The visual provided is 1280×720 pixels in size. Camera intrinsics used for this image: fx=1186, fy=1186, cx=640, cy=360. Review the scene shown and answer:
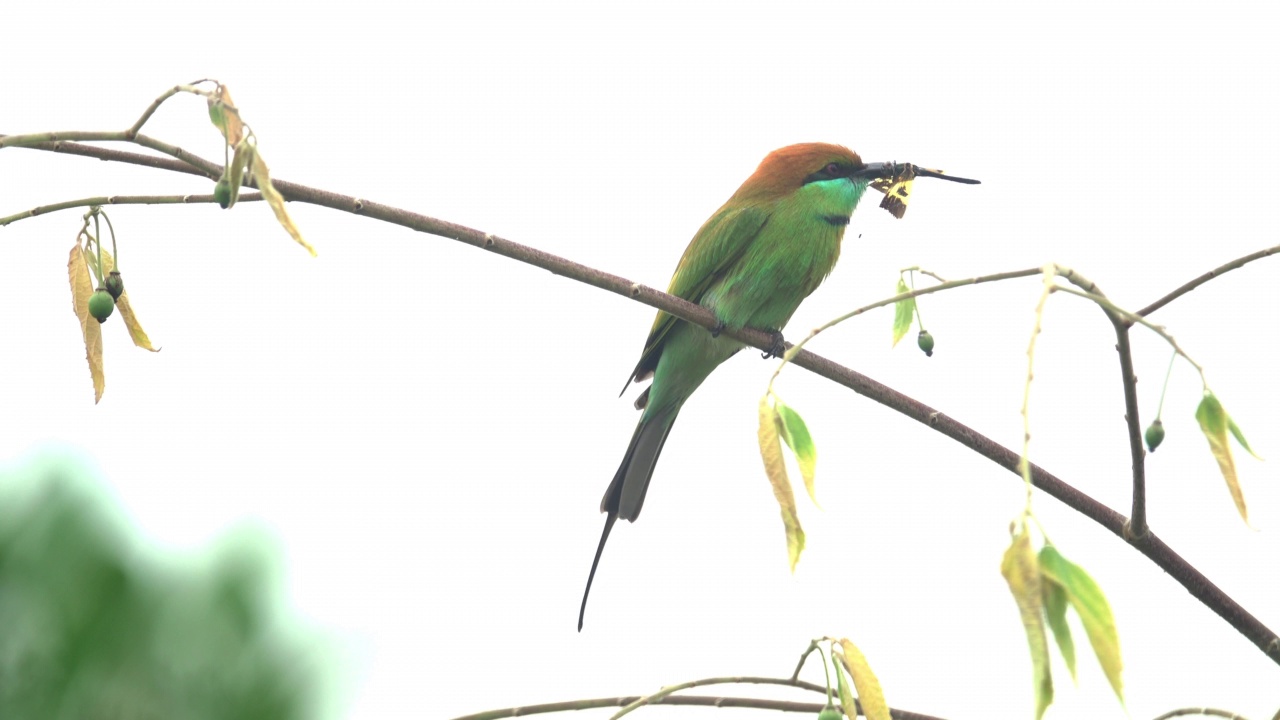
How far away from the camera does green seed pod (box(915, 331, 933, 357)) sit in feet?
5.92

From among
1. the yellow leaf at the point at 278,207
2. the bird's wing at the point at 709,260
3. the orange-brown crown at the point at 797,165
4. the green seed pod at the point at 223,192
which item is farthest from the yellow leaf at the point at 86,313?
the orange-brown crown at the point at 797,165

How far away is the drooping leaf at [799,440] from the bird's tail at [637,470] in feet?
5.04

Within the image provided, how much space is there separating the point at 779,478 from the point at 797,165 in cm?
269

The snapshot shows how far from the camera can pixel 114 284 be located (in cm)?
158

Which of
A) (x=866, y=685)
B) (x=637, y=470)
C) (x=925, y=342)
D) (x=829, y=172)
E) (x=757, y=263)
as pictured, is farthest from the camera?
(x=829, y=172)

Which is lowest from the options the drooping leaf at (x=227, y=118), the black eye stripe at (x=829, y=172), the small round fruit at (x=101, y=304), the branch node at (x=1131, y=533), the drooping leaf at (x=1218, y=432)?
the branch node at (x=1131, y=533)

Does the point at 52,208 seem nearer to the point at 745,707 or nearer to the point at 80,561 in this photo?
the point at 80,561

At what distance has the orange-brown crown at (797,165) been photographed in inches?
141

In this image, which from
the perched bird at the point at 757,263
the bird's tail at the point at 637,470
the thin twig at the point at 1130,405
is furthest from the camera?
the perched bird at the point at 757,263

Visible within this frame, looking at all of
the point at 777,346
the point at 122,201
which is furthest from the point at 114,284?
the point at 777,346

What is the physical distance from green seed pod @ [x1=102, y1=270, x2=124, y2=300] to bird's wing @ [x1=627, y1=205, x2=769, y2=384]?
191 cm

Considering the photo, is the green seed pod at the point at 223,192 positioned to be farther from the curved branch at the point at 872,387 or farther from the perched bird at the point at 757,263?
the perched bird at the point at 757,263

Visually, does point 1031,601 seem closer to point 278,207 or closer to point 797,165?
point 278,207

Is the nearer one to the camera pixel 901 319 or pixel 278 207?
pixel 278 207
